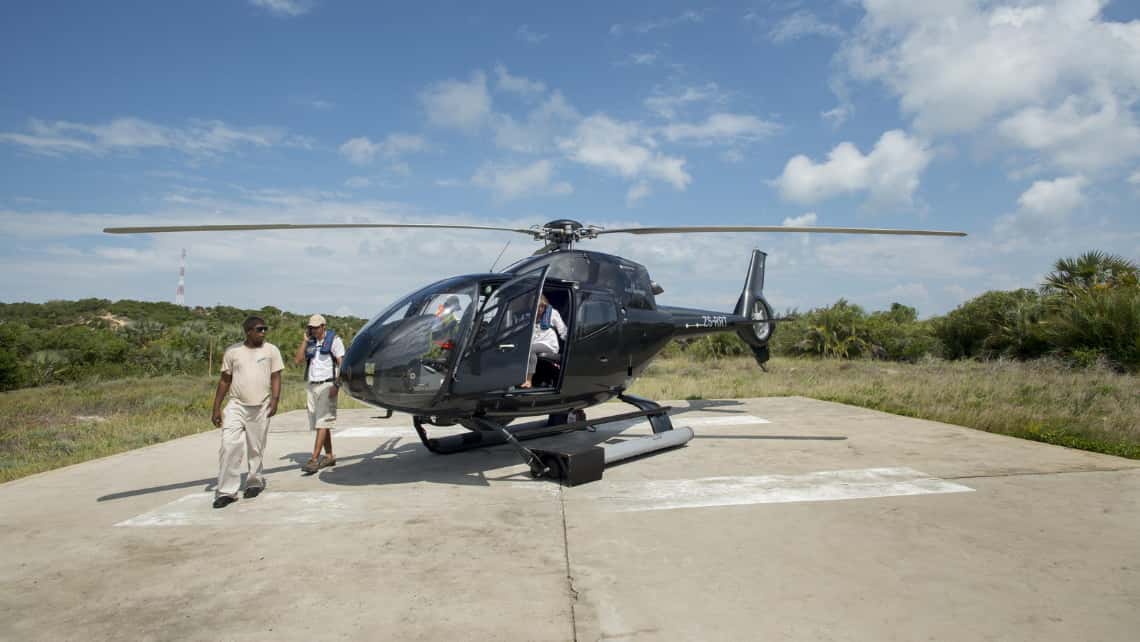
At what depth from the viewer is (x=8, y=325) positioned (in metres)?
26.3

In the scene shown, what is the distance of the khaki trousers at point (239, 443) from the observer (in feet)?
18.6

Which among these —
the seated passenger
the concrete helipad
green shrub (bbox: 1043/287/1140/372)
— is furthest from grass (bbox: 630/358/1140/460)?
the seated passenger

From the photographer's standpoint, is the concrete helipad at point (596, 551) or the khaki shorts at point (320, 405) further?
the khaki shorts at point (320, 405)

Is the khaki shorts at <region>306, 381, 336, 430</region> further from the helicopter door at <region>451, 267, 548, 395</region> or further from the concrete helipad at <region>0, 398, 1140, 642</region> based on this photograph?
the helicopter door at <region>451, 267, 548, 395</region>

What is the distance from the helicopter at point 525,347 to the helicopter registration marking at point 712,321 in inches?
18.1

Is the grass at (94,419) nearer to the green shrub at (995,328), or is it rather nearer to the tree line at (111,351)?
the tree line at (111,351)

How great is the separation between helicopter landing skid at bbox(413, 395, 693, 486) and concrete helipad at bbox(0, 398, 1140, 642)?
6.9 inches

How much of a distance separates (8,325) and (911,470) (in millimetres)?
34355

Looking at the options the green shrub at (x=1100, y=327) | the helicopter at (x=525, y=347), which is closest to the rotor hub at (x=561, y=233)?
the helicopter at (x=525, y=347)

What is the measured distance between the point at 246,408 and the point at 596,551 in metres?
3.74

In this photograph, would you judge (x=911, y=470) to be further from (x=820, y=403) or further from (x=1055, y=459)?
(x=820, y=403)

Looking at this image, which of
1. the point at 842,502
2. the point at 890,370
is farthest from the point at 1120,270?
the point at 842,502

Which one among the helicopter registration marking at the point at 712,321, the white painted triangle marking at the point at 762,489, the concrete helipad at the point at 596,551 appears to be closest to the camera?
the concrete helipad at the point at 596,551

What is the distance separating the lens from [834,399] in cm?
1296
